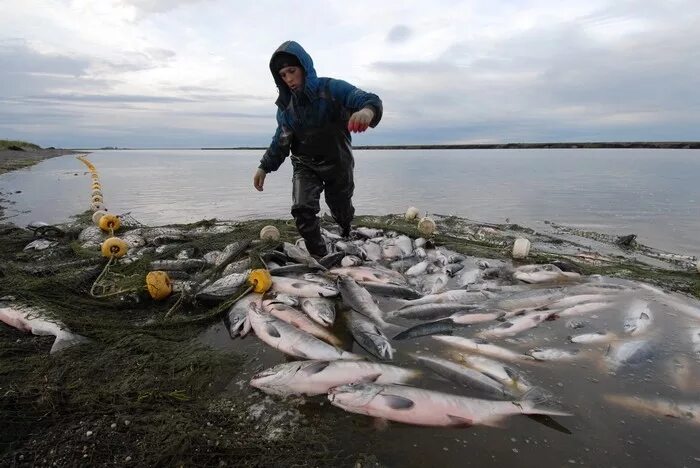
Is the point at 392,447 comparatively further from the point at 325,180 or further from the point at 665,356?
the point at 325,180

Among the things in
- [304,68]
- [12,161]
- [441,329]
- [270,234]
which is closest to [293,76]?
[304,68]

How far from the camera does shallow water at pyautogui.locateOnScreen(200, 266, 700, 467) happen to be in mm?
2387

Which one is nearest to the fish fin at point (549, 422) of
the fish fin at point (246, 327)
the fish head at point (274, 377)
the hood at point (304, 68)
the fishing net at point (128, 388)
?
the fishing net at point (128, 388)

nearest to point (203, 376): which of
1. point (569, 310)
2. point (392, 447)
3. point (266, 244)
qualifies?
point (392, 447)

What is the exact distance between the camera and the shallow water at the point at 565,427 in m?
2.39

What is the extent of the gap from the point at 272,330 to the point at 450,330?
185 cm

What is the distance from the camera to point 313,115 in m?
5.71

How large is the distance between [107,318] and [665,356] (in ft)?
18.7

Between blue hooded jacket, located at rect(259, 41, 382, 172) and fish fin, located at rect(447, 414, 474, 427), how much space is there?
3.56 metres

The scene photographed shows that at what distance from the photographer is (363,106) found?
16.8 ft

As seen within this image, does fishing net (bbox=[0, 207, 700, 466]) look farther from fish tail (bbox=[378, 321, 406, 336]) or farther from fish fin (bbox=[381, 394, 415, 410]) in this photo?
fish tail (bbox=[378, 321, 406, 336])

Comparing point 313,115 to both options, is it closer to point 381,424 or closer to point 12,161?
point 381,424

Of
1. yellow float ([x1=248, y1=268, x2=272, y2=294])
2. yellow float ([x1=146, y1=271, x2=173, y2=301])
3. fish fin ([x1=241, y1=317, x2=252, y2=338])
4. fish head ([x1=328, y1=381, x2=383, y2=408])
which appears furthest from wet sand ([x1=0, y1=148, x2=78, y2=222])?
fish head ([x1=328, y1=381, x2=383, y2=408])

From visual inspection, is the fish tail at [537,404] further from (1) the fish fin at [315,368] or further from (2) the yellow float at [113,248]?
(2) the yellow float at [113,248]
